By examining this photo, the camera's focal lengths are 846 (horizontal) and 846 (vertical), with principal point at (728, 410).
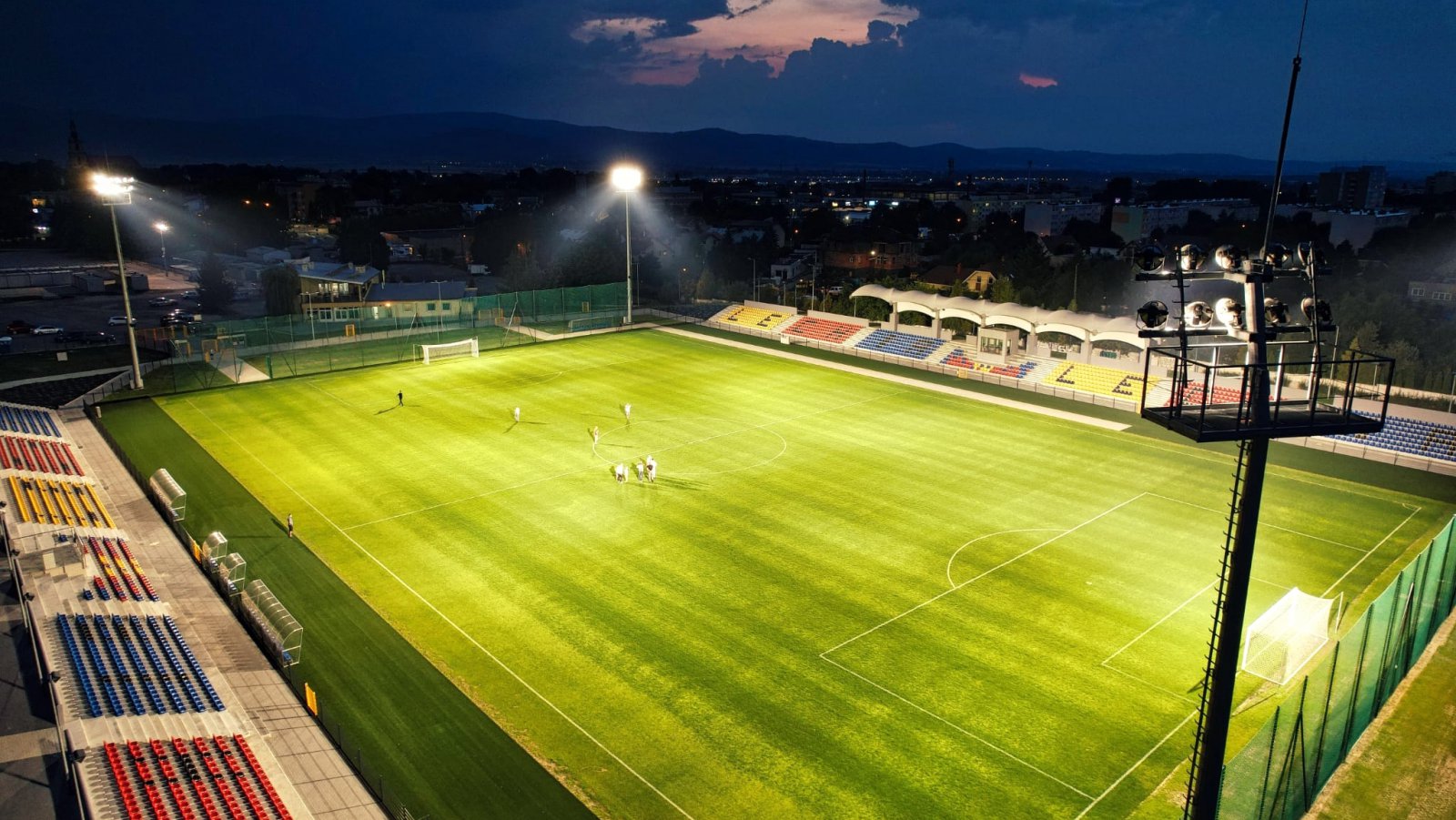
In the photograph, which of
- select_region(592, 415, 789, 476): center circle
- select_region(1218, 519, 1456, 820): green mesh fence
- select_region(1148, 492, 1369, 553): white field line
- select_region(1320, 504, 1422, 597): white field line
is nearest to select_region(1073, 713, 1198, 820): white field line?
select_region(1218, 519, 1456, 820): green mesh fence

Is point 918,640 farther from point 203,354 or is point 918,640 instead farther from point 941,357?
point 203,354

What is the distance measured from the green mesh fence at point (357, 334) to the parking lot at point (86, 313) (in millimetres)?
5801

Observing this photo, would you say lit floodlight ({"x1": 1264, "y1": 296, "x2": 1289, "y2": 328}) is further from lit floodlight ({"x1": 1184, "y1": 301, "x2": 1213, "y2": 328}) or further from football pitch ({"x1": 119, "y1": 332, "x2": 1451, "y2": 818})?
football pitch ({"x1": 119, "y1": 332, "x2": 1451, "y2": 818})

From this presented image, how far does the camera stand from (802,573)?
2298cm

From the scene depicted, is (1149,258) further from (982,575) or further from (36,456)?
(36,456)

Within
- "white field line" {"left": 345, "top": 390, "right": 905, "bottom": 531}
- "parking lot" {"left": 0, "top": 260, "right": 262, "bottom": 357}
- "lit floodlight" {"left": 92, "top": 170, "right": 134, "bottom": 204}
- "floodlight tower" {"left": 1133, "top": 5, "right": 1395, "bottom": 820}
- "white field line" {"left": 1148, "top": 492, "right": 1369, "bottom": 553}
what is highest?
"lit floodlight" {"left": 92, "top": 170, "right": 134, "bottom": 204}

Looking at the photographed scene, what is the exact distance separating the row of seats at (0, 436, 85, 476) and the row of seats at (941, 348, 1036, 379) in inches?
1567

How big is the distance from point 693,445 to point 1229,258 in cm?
2515

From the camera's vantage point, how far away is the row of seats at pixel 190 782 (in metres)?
13.4

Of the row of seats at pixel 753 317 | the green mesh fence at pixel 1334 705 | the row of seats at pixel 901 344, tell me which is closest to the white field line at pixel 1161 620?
the green mesh fence at pixel 1334 705

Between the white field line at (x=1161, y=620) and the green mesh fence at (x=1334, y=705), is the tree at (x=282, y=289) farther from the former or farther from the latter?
the green mesh fence at (x=1334, y=705)

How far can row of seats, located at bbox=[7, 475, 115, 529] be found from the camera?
23.0 meters

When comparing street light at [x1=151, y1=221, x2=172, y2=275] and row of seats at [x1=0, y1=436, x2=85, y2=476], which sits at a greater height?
street light at [x1=151, y1=221, x2=172, y2=275]

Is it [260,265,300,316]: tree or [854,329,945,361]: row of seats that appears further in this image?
[260,265,300,316]: tree
